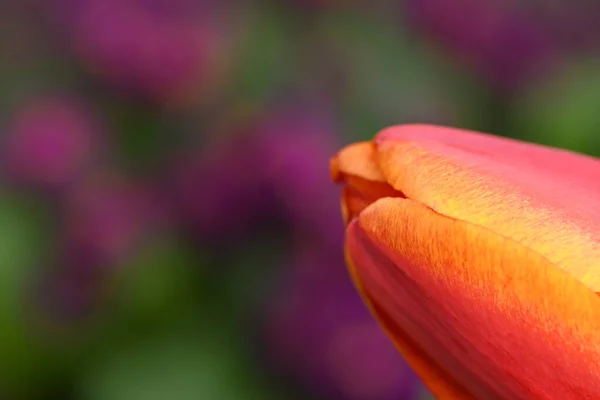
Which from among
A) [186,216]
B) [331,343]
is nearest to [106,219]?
[186,216]

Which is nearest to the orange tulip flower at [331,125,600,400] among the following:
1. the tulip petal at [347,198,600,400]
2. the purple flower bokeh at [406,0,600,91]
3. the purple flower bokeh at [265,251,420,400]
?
the tulip petal at [347,198,600,400]

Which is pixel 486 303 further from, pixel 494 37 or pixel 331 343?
pixel 494 37

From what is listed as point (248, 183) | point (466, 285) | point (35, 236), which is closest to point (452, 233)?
point (466, 285)

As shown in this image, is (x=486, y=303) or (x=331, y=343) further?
(x=331, y=343)

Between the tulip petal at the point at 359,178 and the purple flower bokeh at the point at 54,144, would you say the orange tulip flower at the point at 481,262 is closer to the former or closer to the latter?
the tulip petal at the point at 359,178

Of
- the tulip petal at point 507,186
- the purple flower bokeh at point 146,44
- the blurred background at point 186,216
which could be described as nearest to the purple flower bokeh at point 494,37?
the blurred background at point 186,216
